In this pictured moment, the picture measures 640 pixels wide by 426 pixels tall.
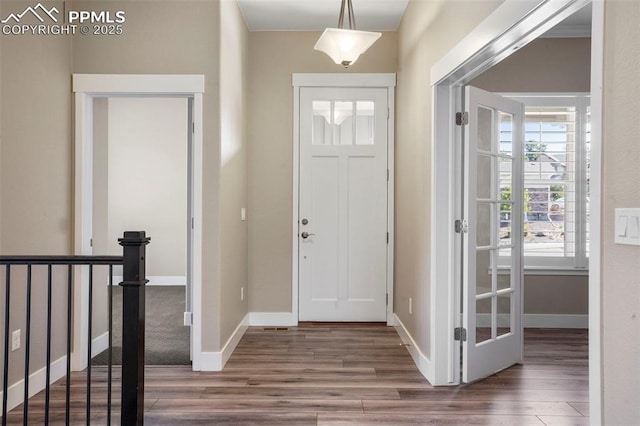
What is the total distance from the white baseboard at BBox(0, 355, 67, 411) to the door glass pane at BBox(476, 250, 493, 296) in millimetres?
2767

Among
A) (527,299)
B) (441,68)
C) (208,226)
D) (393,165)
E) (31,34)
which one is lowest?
(527,299)

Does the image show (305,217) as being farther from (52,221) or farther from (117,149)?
(117,149)

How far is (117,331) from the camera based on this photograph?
4.19 m

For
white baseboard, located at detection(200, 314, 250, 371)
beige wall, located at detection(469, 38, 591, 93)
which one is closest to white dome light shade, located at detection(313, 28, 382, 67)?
beige wall, located at detection(469, 38, 591, 93)

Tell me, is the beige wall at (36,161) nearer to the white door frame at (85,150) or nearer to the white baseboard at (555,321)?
the white door frame at (85,150)

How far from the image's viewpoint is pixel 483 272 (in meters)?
3.10

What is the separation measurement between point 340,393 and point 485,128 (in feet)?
6.49

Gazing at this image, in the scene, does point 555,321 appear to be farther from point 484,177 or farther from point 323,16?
point 323,16

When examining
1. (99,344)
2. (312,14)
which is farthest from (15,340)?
(312,14)

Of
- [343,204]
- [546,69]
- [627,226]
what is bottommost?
[627,226]

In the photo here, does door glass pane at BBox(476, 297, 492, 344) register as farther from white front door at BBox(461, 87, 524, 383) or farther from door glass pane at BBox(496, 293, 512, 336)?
door glass pane at BBox(496, 293, 512, 336)

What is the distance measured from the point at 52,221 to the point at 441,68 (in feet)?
8.95

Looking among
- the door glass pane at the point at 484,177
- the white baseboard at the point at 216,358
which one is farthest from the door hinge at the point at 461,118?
the white baseboard at the point at 216,358

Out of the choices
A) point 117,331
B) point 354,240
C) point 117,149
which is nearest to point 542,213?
point 354,240
